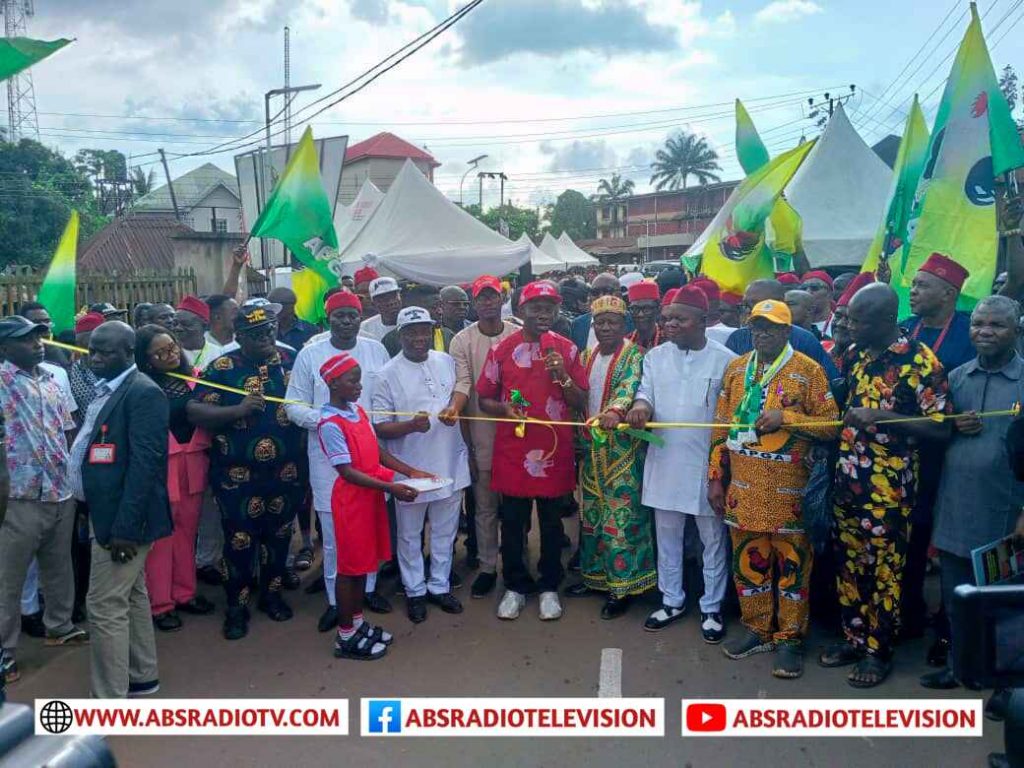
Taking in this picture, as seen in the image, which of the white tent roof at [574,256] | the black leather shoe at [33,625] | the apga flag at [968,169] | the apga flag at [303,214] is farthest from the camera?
the white tent roof at [574,256]

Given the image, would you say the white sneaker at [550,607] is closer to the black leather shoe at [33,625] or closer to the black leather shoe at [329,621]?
the black leather shoe at [329,621]

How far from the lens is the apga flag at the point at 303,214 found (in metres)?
8.12

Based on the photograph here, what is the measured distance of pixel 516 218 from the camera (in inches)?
2554

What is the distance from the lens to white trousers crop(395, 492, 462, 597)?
5.00 m

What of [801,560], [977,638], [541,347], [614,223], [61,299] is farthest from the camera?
[614,223]

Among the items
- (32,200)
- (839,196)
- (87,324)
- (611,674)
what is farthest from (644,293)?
(32,200)

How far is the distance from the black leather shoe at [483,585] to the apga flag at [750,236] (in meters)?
4.17

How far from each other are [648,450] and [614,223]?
74215 mm

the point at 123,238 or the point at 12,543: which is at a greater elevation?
the point at 123,238

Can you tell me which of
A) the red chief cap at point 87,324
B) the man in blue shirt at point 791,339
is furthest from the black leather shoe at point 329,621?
the man in blue shirt at point 791,339

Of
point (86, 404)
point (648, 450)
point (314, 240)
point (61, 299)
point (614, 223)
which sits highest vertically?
point (614, 223)

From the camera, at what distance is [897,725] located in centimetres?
365

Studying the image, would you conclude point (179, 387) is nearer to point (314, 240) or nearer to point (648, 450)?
point (648, 450)

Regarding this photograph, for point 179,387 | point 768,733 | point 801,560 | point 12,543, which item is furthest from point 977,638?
point 12,543
